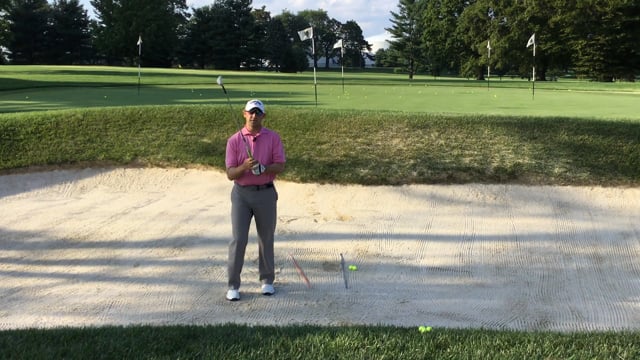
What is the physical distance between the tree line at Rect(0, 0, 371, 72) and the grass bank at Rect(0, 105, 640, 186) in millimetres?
57788

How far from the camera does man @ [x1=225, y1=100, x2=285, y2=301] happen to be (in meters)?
4.68

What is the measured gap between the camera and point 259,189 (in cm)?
481

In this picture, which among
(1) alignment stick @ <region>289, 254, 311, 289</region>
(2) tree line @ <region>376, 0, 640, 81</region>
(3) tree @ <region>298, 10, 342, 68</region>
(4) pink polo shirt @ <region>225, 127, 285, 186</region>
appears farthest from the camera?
(3) tree @ <region>298, 10, 342, 68</region>

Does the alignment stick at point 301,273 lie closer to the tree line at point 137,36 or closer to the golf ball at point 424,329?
the golf ball at point 424,329

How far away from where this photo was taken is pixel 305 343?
3.83 metres

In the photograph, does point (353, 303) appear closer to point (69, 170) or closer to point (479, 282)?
point (479, 282)

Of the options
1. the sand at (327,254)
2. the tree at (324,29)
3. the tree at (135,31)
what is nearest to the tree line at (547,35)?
the tree at (135,31)

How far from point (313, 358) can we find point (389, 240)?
118 inches

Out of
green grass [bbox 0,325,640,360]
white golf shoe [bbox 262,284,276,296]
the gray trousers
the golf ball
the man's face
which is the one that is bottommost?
white golf shoe [bbox 262,284,276,296]

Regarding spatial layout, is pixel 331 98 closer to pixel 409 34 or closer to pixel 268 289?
pixel 268 289

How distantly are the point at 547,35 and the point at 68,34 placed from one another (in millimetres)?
55094

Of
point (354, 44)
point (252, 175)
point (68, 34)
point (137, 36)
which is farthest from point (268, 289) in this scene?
point (354, 44)

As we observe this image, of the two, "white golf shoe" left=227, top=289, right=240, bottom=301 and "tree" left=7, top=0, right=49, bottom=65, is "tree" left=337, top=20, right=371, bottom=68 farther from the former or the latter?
"white golf shoe" left=227, top=289, right=240, bottom=301

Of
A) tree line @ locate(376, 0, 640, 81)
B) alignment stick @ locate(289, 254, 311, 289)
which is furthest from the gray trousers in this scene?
tree line @ locate(376, 0, 640, 81)
